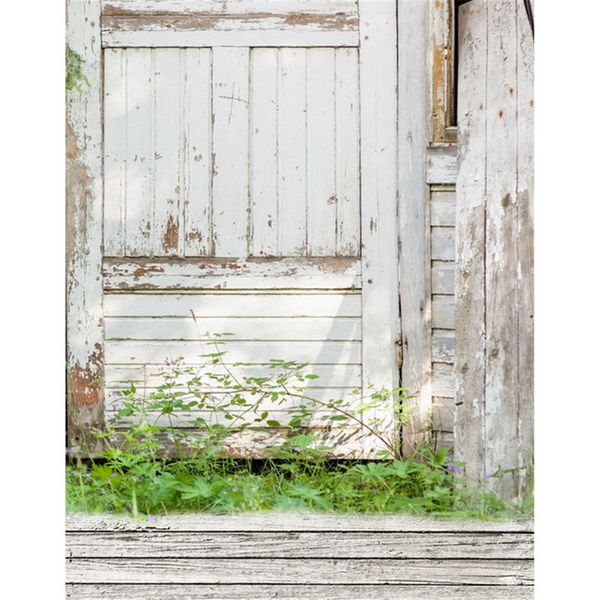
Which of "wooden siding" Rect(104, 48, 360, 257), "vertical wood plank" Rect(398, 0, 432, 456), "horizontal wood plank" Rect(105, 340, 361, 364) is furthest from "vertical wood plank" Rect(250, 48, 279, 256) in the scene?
"vertical wood plank" Rect(398, 0, 432, 456)

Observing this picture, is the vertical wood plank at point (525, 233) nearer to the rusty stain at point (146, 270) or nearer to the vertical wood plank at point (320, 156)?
the vertical wood plank at point (320, 156)

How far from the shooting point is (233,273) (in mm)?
3131

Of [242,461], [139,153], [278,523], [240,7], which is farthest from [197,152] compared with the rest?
[278,523]

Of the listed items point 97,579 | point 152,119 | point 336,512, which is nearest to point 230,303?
point 152,119

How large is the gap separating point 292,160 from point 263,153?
0.11 metres

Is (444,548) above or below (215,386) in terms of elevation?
below

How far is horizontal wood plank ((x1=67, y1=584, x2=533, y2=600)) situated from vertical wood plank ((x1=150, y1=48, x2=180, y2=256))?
1.34 m

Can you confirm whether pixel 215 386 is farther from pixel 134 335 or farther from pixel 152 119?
pixel 152 119

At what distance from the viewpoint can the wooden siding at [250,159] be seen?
10.2 feet

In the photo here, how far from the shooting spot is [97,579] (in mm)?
2158

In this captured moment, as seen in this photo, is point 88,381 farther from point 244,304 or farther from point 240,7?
point 240,7

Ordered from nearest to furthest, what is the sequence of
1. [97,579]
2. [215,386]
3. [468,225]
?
[97,579] < [468,225] < [215,386]

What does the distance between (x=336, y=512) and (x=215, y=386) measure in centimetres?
83

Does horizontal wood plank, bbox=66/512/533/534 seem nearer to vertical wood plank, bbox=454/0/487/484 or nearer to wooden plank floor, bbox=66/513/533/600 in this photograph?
wooden plank floor, bbox=66/513/533/600
